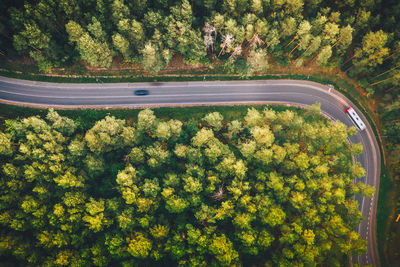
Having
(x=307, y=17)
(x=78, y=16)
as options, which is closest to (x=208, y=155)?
(x=78, y=16)

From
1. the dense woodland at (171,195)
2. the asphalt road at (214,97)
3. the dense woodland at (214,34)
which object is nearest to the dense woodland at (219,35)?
the dense woodland at (214,34)

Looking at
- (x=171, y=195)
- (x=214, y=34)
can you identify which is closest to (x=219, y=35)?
(x=214, y=34)

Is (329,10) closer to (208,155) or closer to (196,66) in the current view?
(196,66)

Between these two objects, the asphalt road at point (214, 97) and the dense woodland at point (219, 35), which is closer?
the dense woodland at point (219, 35)

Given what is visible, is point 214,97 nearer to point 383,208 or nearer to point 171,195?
point 171,195

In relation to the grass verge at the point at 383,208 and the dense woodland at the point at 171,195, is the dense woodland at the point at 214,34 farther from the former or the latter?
the dense woodland at the point at 171,195

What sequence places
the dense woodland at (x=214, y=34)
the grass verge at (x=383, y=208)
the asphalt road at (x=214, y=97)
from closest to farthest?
the dense woodland at (x=214, y=34)
the asphalt road at (x=214, y=97)
the grass verge at (x=383, y=208)
